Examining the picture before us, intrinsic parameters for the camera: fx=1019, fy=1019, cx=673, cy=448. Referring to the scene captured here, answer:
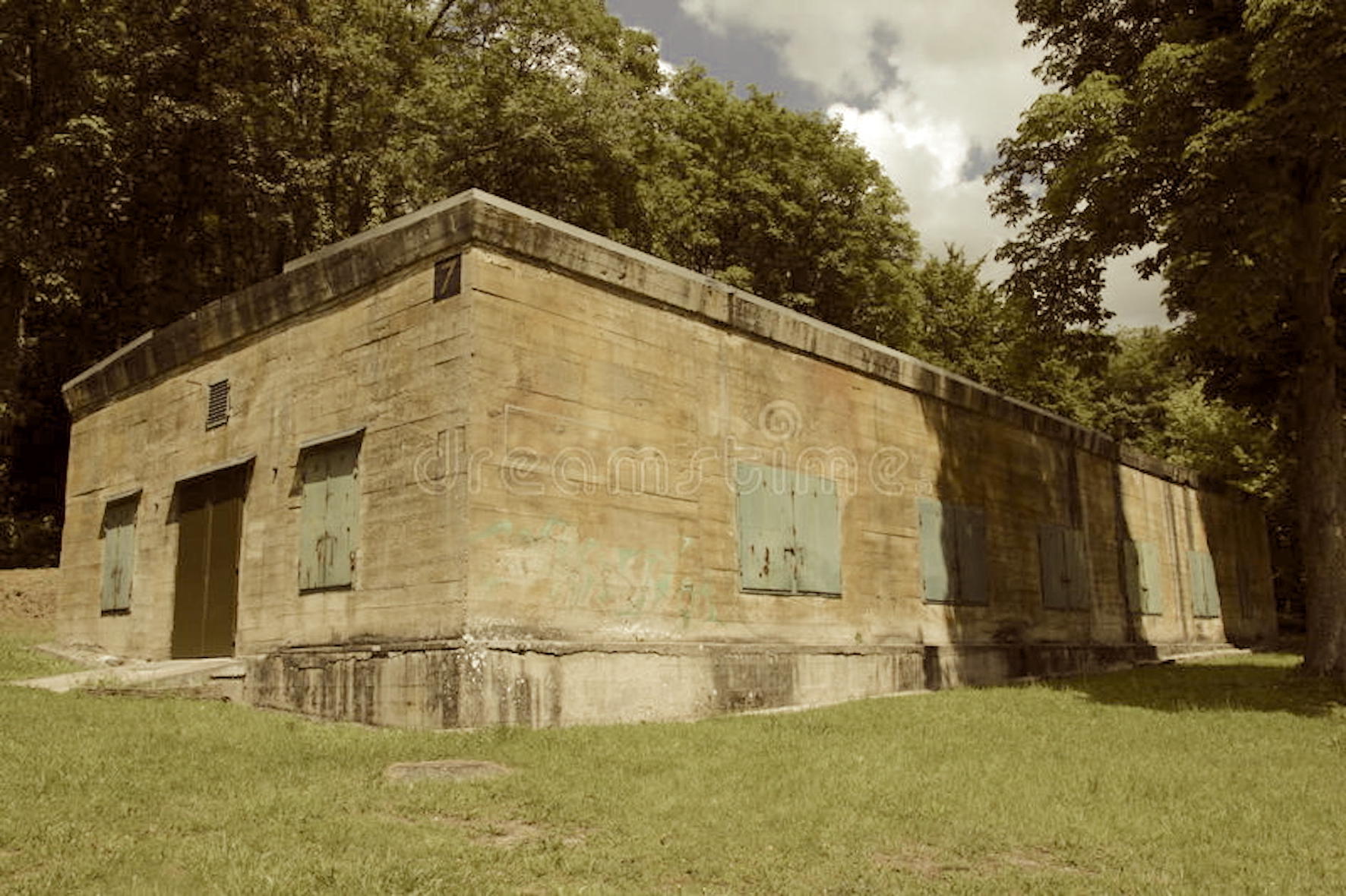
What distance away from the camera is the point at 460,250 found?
11133 millimetres

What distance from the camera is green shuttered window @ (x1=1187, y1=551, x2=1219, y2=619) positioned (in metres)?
26.4

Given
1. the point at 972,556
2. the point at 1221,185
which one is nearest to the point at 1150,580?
the point at 972,556

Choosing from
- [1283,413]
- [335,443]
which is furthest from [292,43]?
[1283,413]

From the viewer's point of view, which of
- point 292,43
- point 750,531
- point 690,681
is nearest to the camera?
point 690,681

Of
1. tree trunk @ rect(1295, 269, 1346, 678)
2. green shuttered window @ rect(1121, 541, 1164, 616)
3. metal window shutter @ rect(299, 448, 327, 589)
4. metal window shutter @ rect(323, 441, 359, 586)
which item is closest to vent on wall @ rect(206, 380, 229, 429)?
metal window shutter @ rect(299, 448, 327, 589)

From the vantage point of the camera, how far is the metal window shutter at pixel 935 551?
54.2ft

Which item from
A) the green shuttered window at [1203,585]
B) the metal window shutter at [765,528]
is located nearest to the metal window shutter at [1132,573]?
the green shuttered window at [1203,585]

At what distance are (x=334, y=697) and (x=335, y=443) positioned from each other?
3.02 m

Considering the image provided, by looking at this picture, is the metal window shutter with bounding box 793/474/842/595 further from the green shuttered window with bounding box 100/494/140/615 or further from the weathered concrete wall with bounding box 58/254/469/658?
the green shuttered window with bounding box 100/494/140/615

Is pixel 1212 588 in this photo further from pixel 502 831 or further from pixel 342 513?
pixel 502 831

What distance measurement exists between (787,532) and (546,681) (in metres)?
4.68

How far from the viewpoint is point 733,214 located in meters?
33.1

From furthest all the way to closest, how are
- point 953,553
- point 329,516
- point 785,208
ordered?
point 785,208
point 953,553
point 329,516

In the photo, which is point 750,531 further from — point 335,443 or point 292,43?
point 292,43
